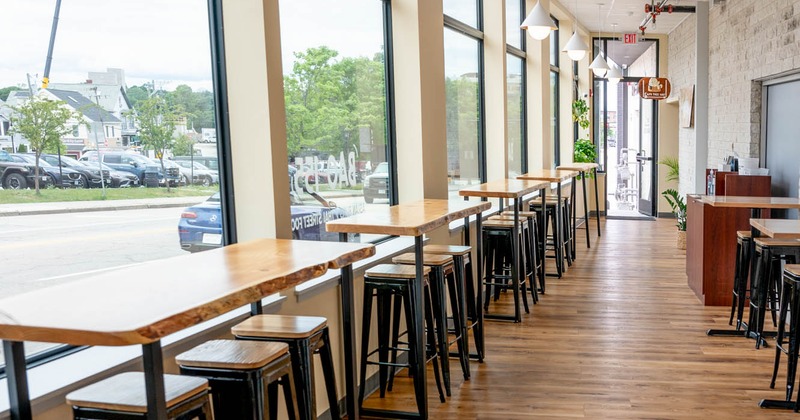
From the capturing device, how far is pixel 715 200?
525 centimetres

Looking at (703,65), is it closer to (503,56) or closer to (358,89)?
(503,56)

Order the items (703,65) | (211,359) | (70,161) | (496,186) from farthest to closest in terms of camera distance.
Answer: (703,65) < (496,186) < (70,161) < (211,359)

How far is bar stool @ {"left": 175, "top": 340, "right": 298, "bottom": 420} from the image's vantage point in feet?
7.23

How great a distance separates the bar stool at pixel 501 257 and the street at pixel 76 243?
2.92m

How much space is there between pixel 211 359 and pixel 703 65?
779 cm

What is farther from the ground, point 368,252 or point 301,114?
point 301,114

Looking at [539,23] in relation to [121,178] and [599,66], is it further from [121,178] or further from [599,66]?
A: [599,66]

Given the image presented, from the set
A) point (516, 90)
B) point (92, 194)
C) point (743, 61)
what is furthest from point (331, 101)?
point (516, 90)

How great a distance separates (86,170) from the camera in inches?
104

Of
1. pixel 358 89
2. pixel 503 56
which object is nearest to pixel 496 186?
pixel 358 89

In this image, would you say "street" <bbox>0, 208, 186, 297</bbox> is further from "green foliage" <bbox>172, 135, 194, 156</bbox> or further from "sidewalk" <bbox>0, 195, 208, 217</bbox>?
"green foliage" <bbox>172, 135, 194, 156</bbox>

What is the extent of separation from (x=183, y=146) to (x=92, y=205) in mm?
546

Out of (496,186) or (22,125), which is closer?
Answer: (22,125)

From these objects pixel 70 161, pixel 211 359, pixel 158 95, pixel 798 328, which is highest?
pixel 158 95
